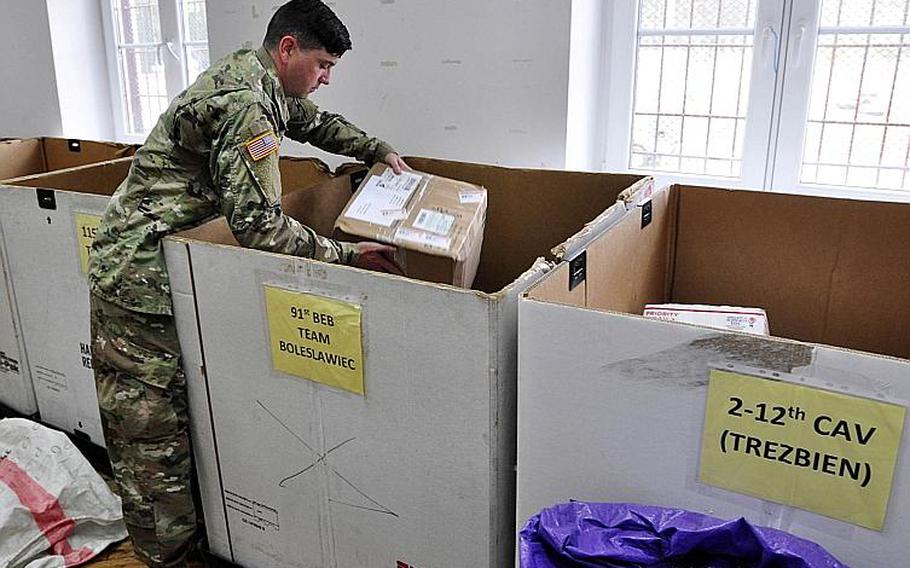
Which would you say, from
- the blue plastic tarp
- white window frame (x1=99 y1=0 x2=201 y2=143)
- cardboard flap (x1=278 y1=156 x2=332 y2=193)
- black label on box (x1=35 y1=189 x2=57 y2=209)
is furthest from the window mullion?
the blue plastic tarp

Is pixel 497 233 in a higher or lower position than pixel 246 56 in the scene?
lower

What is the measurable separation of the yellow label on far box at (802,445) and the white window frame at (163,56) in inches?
126

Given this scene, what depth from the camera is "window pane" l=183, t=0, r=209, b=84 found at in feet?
11.4

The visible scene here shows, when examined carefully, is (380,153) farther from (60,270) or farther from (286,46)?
(60,270)

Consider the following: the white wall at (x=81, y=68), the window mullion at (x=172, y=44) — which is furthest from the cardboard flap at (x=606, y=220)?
the white wall at (x=81, y=68)

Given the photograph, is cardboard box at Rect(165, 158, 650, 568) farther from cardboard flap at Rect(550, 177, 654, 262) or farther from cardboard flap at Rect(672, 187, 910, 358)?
cardboard flap at Rect(672, 187, 910, 358)

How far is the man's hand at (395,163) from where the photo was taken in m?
1.97

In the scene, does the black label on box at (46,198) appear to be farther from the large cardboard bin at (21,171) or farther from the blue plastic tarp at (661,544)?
the blue plastic tarp at (661,544)

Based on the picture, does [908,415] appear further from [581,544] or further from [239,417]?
[239,417]

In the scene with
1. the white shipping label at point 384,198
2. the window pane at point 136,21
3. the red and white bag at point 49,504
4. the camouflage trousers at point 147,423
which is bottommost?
the red and white bag at point 49,504

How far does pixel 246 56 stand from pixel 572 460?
3.57 feet

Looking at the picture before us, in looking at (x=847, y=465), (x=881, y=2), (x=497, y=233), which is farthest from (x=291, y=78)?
(x=881, y=2)

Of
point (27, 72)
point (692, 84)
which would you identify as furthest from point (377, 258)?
point (27, 72)

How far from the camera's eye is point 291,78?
169 cm
